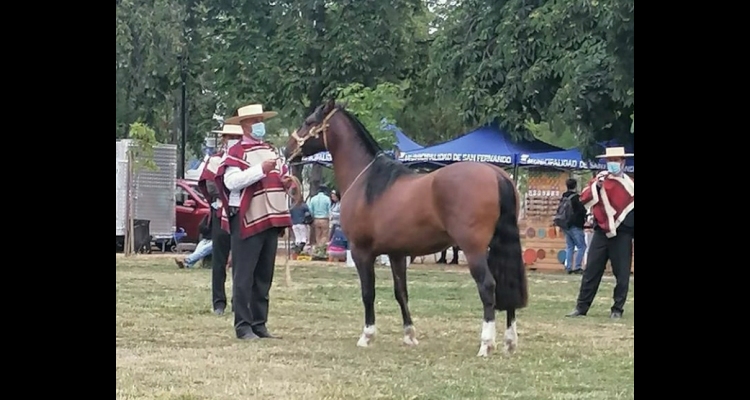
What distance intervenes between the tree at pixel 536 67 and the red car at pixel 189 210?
746 centimetres

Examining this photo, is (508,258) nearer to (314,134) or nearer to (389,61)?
(314,134)

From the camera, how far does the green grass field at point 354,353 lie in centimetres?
779

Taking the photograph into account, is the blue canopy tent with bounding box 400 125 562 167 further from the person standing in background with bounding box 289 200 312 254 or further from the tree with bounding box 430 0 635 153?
the person standing in background with bounding box 289 200 312 254

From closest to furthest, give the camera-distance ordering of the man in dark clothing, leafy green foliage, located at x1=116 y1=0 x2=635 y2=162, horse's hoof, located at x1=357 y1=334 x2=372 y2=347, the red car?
horse's hoof, located at x1=357 y1=334 x2=372 y2=347 < the man in dark clothing < leafy green foliage, located at x1=116 y1=0 x2=635 y2=162 < the red car

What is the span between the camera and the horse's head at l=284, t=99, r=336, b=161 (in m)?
11.0

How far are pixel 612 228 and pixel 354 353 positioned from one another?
4967mm

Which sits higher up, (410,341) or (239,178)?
(239,178)

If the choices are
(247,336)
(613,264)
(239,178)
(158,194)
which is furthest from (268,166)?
(158,194)

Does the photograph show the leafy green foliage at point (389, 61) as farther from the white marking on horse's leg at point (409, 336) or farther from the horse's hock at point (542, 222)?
the white marking on horse's leg at point (409, 336)

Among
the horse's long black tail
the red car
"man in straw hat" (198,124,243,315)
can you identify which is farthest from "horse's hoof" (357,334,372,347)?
the red car

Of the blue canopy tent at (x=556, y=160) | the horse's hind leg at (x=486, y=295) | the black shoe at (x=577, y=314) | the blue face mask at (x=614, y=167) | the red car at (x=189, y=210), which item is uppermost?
the blue canopy tent at (x=556, y=160)

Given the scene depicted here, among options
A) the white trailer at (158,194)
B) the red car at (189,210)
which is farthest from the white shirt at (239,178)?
the red car at (189,210)

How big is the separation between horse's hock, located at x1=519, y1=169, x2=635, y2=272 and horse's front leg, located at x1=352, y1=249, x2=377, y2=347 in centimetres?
1485

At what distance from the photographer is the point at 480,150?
83.3 feet
